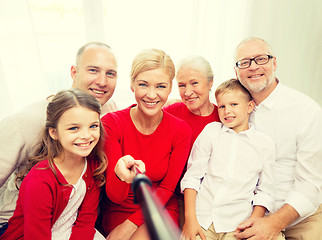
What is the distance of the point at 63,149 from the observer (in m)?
1.11

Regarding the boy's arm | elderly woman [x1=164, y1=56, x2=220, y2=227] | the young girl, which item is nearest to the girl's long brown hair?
the young girl

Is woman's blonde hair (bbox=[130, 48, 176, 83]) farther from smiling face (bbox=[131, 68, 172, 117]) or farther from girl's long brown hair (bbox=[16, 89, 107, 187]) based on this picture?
girl's long brown hair (bbox=[16, 89, 107, 187])

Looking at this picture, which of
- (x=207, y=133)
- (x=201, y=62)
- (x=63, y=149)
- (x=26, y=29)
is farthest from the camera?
(x=26, y=29)

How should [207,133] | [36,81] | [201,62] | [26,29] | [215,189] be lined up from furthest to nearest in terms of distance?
1. [36,81]
2. [26,29]
3. [201,62]
4. [207,133]
5. [215,189]

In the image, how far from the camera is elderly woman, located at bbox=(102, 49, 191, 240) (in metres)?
1.17

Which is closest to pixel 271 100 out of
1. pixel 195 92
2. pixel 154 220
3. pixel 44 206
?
pixel 195 92

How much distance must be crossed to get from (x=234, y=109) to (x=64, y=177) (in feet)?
2.89

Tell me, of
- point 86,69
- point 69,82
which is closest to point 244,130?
point 86,69

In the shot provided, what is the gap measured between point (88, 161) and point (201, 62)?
0.85m

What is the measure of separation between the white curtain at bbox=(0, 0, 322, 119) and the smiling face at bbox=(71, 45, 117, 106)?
0.54 m

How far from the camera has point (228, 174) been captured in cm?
126

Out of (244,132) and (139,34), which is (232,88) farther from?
(139,34)

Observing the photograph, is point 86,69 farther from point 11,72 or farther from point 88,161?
point 11,72

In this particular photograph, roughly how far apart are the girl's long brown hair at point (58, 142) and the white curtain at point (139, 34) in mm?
820
